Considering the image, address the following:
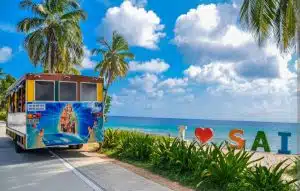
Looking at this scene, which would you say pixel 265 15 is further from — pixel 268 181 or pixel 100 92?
pixel 100 92

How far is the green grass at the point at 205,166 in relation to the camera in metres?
7.67

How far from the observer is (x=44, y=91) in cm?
1391

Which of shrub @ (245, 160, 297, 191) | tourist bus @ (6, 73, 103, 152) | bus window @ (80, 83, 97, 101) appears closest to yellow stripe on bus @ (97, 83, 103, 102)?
tourist bus @ (6, 73, 103, 152)

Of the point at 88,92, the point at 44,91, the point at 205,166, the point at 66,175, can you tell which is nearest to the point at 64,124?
the point at 44,91

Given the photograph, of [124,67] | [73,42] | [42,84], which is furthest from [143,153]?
[124,67]

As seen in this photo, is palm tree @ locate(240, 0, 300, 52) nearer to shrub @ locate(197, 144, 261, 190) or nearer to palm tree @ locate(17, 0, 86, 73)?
shrub @ locate(197, 144, 261, 190)

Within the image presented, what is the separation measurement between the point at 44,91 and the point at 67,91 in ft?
3.03

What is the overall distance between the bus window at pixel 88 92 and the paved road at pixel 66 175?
92.3 inches

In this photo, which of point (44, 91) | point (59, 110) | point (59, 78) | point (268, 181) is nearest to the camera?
point (268, 181)

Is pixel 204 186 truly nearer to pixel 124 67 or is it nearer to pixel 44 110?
pixel 44 110


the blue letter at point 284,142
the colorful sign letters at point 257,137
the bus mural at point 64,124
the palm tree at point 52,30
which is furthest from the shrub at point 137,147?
the palm tree at point 52,30

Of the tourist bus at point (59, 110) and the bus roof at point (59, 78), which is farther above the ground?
the bus roof at point (59, 78)

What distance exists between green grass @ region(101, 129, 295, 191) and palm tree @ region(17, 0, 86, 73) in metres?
18.9

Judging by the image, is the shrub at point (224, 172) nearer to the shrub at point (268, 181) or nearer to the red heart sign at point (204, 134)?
the shrub at point (268, 181)
